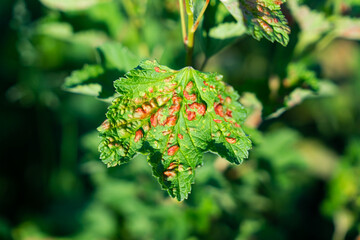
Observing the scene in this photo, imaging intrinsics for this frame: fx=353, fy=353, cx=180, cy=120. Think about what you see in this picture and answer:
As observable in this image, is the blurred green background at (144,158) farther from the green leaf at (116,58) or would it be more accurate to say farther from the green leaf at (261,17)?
the green leaf at (261,17)

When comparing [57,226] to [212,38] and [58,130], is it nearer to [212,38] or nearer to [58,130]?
[58,130]

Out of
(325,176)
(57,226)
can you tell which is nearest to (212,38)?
(57,226)

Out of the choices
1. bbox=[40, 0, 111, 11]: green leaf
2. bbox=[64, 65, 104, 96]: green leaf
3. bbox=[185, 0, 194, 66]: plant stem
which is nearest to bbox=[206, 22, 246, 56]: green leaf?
bbox=[185, 0, 194, 66]: plant stem

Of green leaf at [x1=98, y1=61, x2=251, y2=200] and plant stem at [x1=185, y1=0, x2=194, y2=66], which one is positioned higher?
plant stem at [x1=185, y1=0, x2=194, y2=66]

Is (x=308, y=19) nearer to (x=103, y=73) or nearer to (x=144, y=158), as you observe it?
(x=103, y=73)

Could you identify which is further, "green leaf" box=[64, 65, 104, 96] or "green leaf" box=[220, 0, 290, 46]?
"green leaf" box=[64, 65, 104, 96]

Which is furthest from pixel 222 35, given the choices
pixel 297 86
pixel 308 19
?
pixel 308 19

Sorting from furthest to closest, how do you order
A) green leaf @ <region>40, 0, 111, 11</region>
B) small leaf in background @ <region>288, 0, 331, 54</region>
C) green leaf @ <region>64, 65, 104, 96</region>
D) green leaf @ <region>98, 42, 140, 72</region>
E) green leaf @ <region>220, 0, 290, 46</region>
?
1. green leaf @ <region>40, 0, 111, 11</region>
2. small leaf in background @ <region>288, 0, 331, 54</region>
3. green leaf @ <region>98, 42, 140, 72</region>
4. green leaf @ <region>64, 65, 104, 96</region>
5. green leaf @ <region>220, 0, 290, 46</region>

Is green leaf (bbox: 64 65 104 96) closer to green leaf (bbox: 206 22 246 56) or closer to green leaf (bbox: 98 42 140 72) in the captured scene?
green leaf (bbox: 98 42 140 72)
